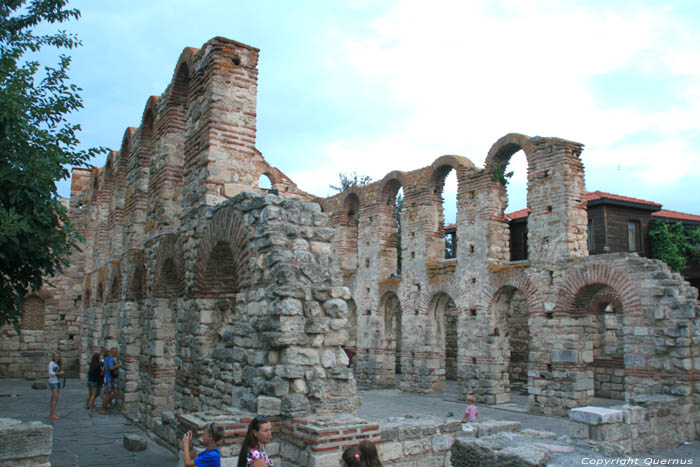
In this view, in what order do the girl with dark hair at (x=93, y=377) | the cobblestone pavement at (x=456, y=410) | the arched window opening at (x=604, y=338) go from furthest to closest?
the arched window opening at (x=604, y=338), the girl with dark hair at (x=93, y=377), the cobblestone pavement at (x=456, y=410)

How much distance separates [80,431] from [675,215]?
23.6 meters

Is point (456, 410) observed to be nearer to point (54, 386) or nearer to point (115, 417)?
point (115, 417)

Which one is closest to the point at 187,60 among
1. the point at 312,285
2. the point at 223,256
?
the point at 223,256

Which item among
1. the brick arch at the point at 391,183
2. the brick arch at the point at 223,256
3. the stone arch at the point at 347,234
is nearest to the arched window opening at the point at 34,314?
the stone arch at the point at 347,234

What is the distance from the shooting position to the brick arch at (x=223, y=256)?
22.0ft

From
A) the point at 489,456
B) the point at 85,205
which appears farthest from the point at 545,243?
the point at 85,205

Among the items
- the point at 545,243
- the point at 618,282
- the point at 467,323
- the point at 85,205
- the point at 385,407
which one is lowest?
the point at 385,407

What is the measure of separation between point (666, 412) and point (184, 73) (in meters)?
10.8

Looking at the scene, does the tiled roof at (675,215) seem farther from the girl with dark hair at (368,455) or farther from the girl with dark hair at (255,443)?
the girl with dark hair at (255,443)

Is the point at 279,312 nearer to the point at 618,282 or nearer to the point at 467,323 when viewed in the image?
the point at 618,282

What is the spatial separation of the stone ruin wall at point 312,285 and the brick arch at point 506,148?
1.8 inches

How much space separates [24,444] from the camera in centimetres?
436

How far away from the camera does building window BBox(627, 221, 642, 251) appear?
20266mm

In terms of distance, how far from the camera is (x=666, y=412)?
30.1 ft
